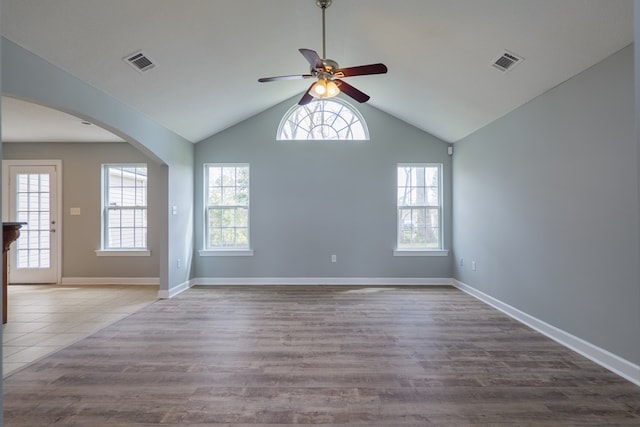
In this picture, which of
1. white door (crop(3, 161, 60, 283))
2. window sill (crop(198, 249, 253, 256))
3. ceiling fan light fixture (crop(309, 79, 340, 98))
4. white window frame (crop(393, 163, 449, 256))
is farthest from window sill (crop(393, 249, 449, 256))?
white door (crop(3, 161, 60, 283))

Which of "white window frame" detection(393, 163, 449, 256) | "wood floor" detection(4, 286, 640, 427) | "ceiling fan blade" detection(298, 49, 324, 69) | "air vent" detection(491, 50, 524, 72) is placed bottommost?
"wood floor" detection(4, 286, 640, 427)

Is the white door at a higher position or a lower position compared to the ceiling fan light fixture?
lower

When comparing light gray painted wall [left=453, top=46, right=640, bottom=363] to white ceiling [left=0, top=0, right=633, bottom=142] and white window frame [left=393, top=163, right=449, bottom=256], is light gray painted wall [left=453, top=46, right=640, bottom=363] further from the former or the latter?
white window frame [left=393, top=163, right=449, bottom=256]

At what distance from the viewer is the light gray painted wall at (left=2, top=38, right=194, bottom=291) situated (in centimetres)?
271

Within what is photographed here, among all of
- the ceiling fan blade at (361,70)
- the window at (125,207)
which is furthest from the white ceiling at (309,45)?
the window at (125,207)

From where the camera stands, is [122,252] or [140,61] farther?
[122,252]

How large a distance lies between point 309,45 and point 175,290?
3911 millimetres

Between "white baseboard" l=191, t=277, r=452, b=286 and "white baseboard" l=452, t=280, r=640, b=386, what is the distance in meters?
1.42

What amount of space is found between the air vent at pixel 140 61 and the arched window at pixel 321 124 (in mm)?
2650

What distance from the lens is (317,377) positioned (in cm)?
267

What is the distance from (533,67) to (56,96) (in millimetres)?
4326

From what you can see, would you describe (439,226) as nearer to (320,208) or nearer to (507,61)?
(320,208)

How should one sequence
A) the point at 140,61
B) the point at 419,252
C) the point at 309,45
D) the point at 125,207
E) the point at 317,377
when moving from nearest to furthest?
the point at 317,377
the point at 140,61
the point at 309,45
the point at 419,252
the point at 125,207

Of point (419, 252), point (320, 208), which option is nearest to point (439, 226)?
point (419, 252)
